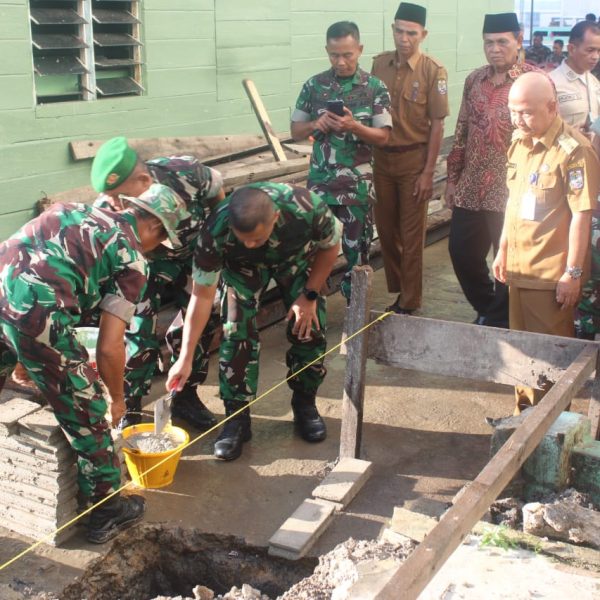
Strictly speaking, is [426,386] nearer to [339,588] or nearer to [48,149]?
[339,588]

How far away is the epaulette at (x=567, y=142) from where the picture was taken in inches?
172

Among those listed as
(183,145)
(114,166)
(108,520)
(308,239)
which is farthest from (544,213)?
(183,145)

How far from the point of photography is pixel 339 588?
3.47 meters

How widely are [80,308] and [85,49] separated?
3.23 meters

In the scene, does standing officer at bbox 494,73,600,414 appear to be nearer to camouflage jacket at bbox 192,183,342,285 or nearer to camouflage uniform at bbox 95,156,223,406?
camouflage jacket at bbox 192,183,342,285

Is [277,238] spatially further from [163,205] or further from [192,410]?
→ [192,410]

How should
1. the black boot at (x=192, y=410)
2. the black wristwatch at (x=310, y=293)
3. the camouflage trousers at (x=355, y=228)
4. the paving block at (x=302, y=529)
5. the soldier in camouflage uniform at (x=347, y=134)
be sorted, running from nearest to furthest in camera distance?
the paving block at (x=302, y=529)
the black wristwatch at (x=310, y=293)
the black boot at (x=192, y=410)
the soldier in camouflage uniform at (x=347, y=134)
the camouflage trousers at (x=355, y=228)

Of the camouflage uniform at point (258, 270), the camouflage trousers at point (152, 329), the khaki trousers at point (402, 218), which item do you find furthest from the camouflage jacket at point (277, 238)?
the khaki trousers at point (402, 218)

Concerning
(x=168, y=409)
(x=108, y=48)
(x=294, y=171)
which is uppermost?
(x=108, y=48)

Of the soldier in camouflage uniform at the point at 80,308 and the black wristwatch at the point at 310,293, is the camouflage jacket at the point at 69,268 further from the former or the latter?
the black wristwatch at the point at 310,293

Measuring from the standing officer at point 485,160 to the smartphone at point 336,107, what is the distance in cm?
86

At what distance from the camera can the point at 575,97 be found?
588 centimetres

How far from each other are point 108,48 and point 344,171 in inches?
80.0

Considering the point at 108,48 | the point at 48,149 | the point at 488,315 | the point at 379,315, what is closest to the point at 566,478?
the point at 379,315
